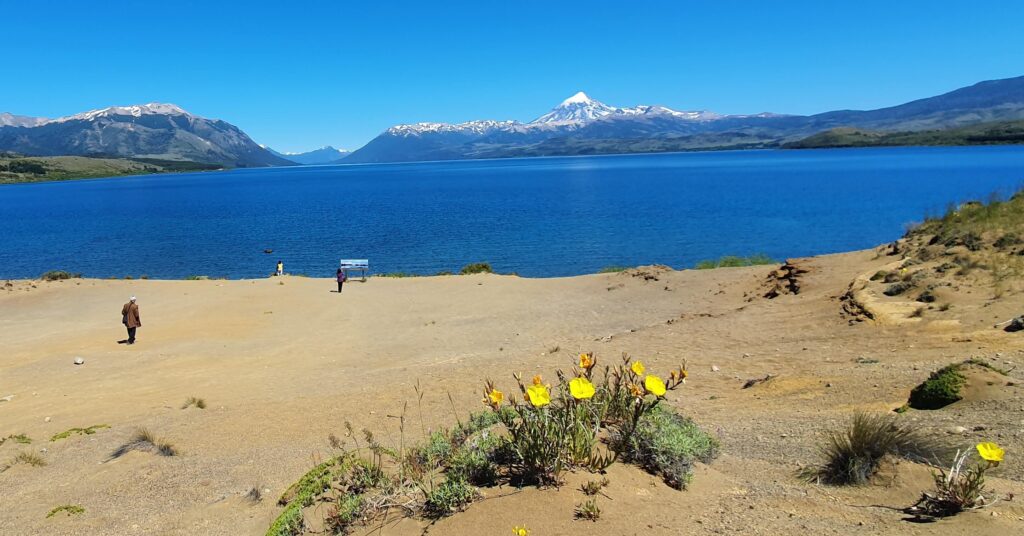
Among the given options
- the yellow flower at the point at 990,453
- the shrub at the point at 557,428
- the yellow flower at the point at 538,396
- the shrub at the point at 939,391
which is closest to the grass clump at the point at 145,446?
the shrub at the point at 557,428

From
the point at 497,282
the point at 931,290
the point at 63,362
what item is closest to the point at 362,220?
the point at 497,282

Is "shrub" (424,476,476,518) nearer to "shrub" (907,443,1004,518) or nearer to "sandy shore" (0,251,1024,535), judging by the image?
"sandy shore" (0,251,1024,535)

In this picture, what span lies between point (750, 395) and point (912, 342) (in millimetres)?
4013

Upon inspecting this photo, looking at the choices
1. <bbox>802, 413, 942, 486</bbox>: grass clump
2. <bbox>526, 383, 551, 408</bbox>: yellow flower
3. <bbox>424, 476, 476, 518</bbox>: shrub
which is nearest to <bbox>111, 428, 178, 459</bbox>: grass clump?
<bbox>424, 476, 476, 518</bbox>: shrub

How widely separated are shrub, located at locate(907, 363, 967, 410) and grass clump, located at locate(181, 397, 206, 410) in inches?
416

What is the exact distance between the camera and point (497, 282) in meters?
27.5

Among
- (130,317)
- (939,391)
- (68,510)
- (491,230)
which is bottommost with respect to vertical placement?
(491,230)

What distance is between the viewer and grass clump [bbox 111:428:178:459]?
301 inches

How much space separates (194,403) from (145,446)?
2.78 meters

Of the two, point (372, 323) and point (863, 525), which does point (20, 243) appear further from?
point (863, 525)

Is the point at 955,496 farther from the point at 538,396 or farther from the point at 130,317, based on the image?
the point at 130,317

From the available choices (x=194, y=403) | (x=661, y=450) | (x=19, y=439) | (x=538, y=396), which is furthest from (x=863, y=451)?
(x=19, y=439)

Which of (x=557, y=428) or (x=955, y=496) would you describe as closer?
(x=955, y=496)

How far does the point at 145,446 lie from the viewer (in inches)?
308
